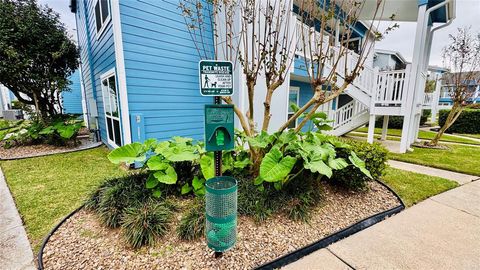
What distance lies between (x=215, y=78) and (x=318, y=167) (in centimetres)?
140

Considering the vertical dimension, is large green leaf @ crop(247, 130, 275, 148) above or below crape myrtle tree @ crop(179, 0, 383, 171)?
below

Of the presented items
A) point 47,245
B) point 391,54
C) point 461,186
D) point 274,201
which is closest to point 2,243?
point 47,245

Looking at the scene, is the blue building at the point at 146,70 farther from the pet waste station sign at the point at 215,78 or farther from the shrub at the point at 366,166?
the shrub at the point at 366,166

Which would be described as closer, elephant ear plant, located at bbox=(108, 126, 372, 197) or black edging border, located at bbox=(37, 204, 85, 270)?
black edging border, located at bbox=(37, 204, 85, 270)

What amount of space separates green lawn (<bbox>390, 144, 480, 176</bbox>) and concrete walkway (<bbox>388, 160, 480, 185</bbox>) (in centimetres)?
24

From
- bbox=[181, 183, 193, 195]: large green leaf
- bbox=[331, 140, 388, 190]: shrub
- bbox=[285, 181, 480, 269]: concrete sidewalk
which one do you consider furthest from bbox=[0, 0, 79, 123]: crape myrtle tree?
bbox=[285, 181, 480, 269]: concrete sidewalk

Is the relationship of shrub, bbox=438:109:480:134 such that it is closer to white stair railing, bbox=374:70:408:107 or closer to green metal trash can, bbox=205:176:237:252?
white stair railing, bbox=374:70:408:107

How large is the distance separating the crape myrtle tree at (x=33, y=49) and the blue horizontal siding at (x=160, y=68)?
3.57 m

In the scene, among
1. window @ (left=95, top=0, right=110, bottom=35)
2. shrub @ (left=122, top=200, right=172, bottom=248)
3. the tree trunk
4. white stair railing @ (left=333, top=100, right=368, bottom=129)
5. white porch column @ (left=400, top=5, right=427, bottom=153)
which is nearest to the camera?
shrub @ (left=122, top=200, right=172, bottom=248)

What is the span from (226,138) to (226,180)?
396mm

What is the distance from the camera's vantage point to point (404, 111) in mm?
5902

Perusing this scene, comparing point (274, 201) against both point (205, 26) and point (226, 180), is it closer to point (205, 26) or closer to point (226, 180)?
point (226, 180)

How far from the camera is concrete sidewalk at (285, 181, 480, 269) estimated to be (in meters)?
1.94

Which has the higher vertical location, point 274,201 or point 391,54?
point 391,54
